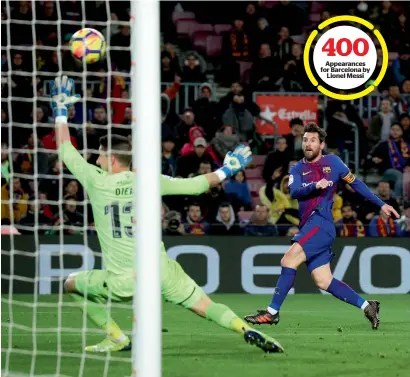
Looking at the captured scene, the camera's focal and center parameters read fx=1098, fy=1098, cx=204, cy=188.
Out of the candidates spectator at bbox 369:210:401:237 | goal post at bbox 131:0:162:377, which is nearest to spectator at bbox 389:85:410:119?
spectator at bbox 369:210:401:237

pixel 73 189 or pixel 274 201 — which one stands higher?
pixel 73 189

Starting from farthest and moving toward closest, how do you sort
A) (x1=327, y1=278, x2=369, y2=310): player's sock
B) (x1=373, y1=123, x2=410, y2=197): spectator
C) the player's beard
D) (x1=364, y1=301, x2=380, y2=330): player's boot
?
1. (x1=373, y1=123, x2=410, y2=197): spectator
2. (x1=327, y1=278, x2=369, y2=310): player's sock
3. (x1=364, y1=301, x2=380, y2=330): player's boot
4. the player's beard

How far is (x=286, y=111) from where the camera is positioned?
1631cm

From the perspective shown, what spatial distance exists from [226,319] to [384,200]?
25.0 ft

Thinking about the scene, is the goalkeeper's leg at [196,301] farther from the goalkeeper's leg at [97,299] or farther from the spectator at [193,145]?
the spectator at [193,145]

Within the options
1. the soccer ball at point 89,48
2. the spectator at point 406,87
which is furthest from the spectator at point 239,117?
the soccer ball at point 89,48

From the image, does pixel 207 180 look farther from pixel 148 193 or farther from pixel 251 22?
pixel 251 22

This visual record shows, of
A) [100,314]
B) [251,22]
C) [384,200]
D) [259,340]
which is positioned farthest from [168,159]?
[259,340]

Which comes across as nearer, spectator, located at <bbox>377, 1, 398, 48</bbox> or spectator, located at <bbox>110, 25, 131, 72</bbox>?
spectator, located at <bbox>110, 25, 131, 72</bbox>

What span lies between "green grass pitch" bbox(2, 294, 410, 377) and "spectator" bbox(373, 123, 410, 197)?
3.87 metres

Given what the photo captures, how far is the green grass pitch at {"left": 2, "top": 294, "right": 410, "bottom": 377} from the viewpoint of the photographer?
675 cm

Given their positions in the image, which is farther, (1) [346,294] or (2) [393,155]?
(2) [393,155]

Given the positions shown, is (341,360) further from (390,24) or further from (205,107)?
(390,24)

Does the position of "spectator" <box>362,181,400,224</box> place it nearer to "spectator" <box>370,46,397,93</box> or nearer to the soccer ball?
"spectator" <box>370,46,397,93</box>
